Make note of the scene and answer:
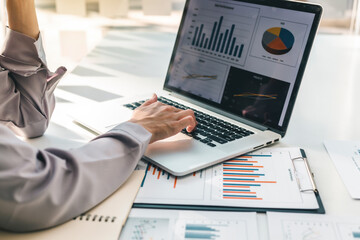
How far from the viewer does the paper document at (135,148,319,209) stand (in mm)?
804

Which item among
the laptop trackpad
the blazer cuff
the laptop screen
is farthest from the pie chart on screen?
the blazer cuff

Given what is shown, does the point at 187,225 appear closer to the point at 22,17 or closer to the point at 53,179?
the point at 53,179

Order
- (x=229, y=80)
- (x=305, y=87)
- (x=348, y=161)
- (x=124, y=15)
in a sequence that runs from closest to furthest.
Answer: (x=348, y=161) < (x=229, y=80) < (x=305, y=87) < (x=124, y=15)

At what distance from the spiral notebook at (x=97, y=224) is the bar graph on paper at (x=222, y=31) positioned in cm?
55

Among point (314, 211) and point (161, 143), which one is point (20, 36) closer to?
point (161, 143)

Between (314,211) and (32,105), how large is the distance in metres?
0.73

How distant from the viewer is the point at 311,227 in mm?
730

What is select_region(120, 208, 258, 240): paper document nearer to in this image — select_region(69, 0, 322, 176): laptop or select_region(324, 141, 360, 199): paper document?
select_region(69, 0, 322, 176): laptop

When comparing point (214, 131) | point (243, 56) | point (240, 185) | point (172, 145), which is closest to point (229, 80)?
point (243, 56)

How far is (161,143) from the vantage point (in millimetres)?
1010

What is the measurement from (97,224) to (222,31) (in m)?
0.71

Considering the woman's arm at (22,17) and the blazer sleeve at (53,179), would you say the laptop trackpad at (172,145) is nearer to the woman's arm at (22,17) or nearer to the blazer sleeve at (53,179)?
the blazer sleeve at (53,179)

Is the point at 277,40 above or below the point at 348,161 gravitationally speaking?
above


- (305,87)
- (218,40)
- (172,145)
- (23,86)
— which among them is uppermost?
(305,87)
